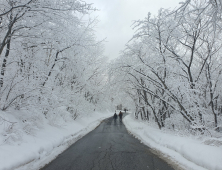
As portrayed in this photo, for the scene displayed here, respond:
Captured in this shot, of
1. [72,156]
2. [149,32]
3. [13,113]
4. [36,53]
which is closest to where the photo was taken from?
[72,156]

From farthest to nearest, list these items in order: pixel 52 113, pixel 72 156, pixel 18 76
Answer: pixel 52 113 < pixel 18 76 < pixel 72 156

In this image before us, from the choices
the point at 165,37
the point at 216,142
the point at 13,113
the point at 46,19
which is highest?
the point at 165,37

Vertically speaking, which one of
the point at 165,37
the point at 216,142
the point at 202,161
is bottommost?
the point at 202,161

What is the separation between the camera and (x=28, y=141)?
6.03 meters

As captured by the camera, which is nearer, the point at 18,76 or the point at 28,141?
the point at 28,141

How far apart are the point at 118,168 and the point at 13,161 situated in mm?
2871

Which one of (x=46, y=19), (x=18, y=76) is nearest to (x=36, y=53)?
(x=18, y=76)

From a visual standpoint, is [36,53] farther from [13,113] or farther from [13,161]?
[13,161]

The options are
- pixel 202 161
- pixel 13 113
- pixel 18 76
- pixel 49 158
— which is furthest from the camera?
pixel 13 113

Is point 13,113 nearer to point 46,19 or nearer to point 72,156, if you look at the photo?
point 72,156

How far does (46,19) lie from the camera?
6.38m

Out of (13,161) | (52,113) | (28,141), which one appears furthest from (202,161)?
(52,113)

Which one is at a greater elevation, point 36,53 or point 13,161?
point 36,53

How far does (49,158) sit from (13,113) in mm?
3064
